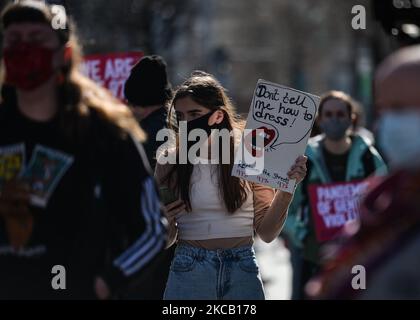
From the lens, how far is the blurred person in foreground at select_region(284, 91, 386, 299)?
26.6 ft

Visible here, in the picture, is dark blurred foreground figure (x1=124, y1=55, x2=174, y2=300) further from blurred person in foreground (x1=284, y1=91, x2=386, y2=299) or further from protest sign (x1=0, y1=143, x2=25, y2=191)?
protest sign (x1=0, y1=143, x2=25, y2=191)

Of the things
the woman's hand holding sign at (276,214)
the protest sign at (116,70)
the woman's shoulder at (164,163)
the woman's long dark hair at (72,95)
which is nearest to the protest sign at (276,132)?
the woman's hand holding sign at (276,214)

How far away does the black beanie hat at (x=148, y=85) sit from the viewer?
6859 millimetres

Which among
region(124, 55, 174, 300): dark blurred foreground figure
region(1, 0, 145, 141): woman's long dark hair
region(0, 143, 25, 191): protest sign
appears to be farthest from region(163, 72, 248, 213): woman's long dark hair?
region(0, 143, 25, 191): protest sign

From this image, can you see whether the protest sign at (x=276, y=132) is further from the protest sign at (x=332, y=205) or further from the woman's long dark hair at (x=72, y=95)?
the protest sign at (x=332, y=205)

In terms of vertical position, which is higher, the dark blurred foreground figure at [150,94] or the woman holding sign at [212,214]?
the dark blurred foreground figure at [150,94]

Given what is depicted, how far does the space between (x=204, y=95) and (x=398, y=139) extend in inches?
95.4

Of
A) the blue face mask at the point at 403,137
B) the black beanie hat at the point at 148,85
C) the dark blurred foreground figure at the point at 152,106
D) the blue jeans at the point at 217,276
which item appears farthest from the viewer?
the black beanie hat at the point at 148,85

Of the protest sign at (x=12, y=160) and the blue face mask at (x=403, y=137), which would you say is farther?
the protest sign at (x=12, y=160)

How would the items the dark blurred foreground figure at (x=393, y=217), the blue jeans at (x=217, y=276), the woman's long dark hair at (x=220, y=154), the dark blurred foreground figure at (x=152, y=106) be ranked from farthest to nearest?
the dark blurred foreground figure at (x=152, y=106), the woman's long dark hair at (x=220, y=154), the blue jeans at (x=217, y=276), the dark blurred foreground figure at (x=393, y=217)

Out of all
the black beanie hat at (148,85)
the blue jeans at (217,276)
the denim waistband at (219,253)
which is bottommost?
the blue jeans at (217,276)

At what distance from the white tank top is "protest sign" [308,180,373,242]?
2.36 m

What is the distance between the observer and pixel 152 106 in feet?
22.4
